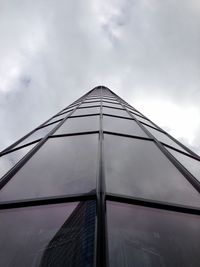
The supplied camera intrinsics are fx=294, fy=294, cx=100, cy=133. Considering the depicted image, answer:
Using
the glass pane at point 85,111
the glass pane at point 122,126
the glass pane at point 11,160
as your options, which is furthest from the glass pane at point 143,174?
the glass pane at point 85,111

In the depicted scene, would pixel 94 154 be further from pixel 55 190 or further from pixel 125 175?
pixel 55 190

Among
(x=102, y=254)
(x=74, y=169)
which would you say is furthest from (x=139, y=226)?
(x=74, y=169)

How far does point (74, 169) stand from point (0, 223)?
57.5 inches

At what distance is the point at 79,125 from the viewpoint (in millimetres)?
6797

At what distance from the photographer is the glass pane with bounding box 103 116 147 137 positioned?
635cm

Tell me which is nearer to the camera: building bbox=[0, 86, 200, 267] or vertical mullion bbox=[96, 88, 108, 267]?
vertical mullion bbox=[96, 88, 108, 267]

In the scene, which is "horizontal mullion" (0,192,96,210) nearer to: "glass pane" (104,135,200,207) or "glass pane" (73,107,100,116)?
"glass pane" (104,135,200,207)

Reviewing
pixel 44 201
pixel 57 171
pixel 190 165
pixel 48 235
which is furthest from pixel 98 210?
pixel 190 165

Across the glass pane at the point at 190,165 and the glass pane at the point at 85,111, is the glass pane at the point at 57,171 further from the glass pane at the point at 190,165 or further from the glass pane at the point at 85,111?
the glass pane at the point at 85,111

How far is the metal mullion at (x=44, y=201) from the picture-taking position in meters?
3.08

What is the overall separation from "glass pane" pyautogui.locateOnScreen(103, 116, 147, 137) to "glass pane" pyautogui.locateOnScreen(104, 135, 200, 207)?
2.31 feet

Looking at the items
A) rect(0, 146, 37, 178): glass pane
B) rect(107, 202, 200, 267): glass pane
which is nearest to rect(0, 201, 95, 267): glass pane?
rect(107, 202, 200, 267): glass pane

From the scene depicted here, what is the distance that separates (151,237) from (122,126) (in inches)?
170

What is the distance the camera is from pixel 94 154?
4590 mm
